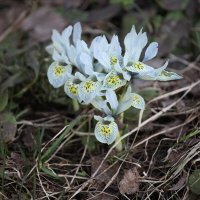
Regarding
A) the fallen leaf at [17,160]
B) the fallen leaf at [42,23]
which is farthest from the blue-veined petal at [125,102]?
the fallen leaf at [42,23]

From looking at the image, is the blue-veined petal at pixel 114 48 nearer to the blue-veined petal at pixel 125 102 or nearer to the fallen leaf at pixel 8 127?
the blue-veined petal at pixel 125 102

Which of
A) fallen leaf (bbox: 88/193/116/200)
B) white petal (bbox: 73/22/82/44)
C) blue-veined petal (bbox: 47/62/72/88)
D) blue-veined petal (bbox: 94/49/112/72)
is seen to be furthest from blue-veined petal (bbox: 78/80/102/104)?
fallen leaf (bbox: 88/193/116/200)

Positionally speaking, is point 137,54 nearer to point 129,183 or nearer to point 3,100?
point 129,183

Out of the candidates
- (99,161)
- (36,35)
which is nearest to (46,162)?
(99,161)

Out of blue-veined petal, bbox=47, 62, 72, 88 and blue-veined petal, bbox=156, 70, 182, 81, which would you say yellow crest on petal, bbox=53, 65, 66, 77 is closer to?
blue-veined petal, bbox=47, 62, 72, 88

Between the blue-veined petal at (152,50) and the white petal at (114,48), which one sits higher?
the white petal at (114,48)

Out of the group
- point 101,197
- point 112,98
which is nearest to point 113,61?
point 112,98

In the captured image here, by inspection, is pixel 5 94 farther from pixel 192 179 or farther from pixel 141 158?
pixel 192 179
